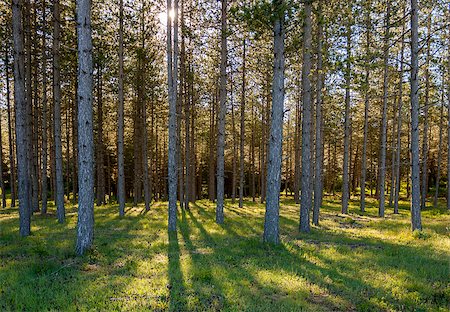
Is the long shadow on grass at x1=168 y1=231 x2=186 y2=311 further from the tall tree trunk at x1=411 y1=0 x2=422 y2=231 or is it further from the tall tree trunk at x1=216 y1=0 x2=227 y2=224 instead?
the tall tree trunk at x1=411 y1=0 x2=422 y2=231

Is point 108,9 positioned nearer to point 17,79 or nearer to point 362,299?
point 17,79

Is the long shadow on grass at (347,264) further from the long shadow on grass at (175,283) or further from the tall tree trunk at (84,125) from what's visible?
the tall tree trunk at (84,125)

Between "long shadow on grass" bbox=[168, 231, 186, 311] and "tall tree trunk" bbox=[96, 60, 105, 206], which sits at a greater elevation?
"tall tree trunk" bbox=[96, 60, 105, 206]

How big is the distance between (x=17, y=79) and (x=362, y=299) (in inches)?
471

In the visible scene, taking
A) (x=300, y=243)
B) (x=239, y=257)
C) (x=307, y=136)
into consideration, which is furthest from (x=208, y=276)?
(x=307, y=136)

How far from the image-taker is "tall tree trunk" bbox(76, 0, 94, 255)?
8.47 m

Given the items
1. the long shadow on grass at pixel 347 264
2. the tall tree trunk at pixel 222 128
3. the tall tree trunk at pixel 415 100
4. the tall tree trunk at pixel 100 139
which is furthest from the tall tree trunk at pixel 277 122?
the tall tree trunk at pixel 100 139

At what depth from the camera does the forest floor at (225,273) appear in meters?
5.45

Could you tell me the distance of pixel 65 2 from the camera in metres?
16.8

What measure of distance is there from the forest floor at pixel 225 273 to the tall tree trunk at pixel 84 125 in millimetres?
792

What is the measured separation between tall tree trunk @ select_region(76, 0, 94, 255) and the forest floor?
0.79m

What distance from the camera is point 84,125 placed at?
27.9 feet

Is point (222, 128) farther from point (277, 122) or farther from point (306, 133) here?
point (277, 122)

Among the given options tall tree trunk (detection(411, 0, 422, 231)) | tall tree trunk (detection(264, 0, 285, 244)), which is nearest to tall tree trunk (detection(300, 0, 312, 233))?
tall tree trunk (detection(264, 0, 285, 244))
